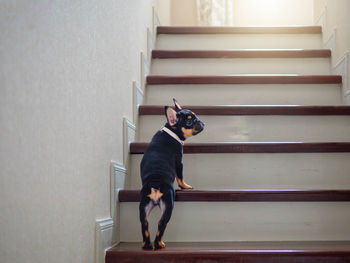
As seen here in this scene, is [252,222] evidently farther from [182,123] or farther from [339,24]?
[339,24]

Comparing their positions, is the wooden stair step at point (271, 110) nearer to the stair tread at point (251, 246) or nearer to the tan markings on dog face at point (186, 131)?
the tan markings on dog face at point (186, 131)

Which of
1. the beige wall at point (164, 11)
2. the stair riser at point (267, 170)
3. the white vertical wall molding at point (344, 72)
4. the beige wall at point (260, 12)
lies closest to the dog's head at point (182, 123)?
the stair riser at point (267, 170)

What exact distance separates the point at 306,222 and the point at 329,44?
154 cm

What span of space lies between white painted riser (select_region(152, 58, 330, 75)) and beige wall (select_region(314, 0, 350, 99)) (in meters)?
0.15

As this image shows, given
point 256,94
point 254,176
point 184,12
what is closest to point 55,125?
point 254,176

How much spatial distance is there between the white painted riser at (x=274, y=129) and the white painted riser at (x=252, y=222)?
0.54m

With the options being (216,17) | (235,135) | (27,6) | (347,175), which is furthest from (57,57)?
(216,17)

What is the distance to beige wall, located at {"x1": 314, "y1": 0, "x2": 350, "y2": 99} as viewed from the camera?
270cm

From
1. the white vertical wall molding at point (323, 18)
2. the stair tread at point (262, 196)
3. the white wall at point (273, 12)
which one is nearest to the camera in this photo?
the stair tread at point (262, 196)

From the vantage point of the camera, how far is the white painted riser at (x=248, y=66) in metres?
2.97

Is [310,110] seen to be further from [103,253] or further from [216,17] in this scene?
[216,17]

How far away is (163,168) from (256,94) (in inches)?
47.6

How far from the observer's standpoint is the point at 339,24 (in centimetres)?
286

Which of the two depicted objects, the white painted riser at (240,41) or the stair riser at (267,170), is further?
the white painted riser at (240,41)
